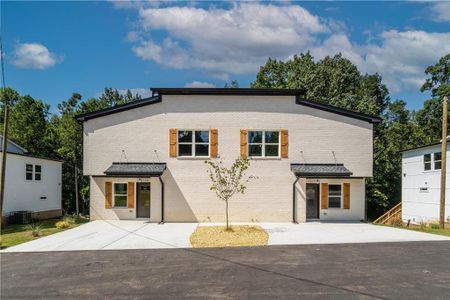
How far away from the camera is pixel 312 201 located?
21.6 meters

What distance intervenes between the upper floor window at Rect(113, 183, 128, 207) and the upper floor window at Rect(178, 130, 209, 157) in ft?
12.9

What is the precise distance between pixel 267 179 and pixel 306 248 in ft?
26.4

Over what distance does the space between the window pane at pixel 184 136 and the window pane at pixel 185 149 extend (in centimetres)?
30

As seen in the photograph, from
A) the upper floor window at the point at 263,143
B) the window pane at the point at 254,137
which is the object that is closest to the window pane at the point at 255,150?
the upper floor window at the point at 263,143

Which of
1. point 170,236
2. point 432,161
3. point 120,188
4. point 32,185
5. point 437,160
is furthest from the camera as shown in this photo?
point 432,161

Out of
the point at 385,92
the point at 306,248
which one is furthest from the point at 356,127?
the point at 385,92

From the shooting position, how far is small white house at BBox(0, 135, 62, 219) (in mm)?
20938

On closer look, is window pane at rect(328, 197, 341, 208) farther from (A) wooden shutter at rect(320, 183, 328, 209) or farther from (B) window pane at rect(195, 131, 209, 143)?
(B) window pane at rect(195, 131, 209, 143)

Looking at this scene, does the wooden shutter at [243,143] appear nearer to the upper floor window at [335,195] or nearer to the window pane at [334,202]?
the upper floor window at [335,195]

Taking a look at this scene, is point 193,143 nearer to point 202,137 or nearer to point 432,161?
point 202,137

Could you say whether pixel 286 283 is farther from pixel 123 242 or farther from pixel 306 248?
pixel 123 242

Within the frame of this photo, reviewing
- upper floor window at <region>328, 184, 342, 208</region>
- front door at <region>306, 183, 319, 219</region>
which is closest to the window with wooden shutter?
front door at <region>306, 183, 319, 219</region>

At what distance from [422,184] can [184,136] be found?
17.1m

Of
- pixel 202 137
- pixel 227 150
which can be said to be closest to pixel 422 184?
pixel 227 150
